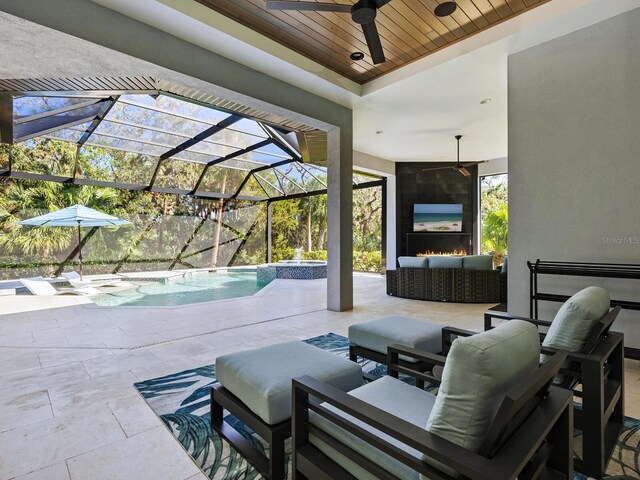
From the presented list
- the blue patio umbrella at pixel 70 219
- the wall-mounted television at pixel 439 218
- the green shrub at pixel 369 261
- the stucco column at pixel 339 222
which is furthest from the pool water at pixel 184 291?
the wall-mounted television at pixel 439 218

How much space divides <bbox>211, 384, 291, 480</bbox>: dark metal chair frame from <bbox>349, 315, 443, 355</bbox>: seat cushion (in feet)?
4.00

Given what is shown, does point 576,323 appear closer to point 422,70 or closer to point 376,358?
point 376,358

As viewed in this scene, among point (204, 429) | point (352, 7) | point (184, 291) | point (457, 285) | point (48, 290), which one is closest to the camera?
point (204, 429)

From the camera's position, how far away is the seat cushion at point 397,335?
2.74 meters

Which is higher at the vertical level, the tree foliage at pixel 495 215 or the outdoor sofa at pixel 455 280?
the tree foliage at pixel 495 215

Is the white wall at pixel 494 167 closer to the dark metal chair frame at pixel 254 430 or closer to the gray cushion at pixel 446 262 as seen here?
the gray cushion at pixel 446 262

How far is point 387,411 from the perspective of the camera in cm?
153

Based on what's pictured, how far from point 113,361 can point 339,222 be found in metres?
3.63

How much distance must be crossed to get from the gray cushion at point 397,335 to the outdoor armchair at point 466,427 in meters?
1.23

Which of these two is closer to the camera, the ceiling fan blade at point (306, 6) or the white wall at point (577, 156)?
the ceiling fan blade at point (306, 6)

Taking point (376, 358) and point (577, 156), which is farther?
point (577, 156)

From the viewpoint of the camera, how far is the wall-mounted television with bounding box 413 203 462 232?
1041cm

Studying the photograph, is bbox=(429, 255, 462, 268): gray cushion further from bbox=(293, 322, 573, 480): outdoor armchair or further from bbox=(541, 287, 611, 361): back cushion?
bbox=(293, 322, 573, 480): outdoor armchair

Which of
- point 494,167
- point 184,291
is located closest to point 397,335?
point 184,291
